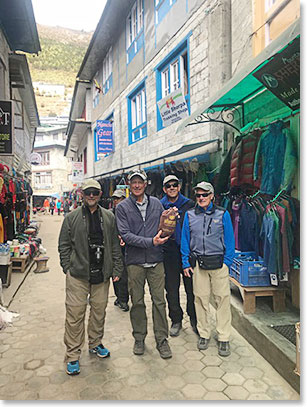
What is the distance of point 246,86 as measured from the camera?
4965mm

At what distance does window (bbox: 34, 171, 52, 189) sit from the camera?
141ft

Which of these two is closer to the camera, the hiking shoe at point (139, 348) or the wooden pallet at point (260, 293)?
the hiking shoe at point (139, 348)

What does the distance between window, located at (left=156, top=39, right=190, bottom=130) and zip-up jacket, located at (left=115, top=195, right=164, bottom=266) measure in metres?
5.32

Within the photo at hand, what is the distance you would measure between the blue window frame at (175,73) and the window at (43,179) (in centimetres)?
3551

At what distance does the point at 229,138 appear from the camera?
255 inches

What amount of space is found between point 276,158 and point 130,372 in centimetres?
325

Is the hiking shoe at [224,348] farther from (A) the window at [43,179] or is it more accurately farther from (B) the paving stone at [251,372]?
(A) the window at [43,179]

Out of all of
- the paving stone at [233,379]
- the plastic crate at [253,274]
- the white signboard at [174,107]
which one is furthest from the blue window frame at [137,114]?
the paving stone at [233,379]

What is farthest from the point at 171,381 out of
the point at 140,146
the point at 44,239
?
the point at 44,239

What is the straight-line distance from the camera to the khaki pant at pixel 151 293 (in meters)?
3.69

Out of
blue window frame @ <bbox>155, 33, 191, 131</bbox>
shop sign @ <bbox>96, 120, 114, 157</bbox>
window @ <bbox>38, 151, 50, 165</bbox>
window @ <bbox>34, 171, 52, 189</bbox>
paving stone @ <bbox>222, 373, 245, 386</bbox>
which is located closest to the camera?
paving stone @ <bbox>222, 373, 245, 386</bbox>

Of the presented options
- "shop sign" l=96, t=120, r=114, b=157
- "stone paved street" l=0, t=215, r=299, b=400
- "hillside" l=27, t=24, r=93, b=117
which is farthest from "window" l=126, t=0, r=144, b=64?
"hillside" l=27, t=24, r=93, b=117

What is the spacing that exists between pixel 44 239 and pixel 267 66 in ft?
44.4

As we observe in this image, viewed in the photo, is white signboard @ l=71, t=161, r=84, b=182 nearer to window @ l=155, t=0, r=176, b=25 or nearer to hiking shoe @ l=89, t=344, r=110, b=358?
window @ l=155, t=0, r=176, b=25
